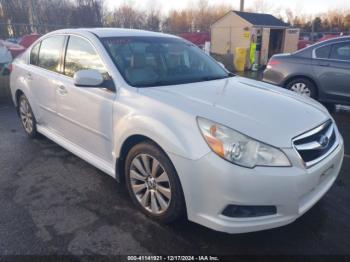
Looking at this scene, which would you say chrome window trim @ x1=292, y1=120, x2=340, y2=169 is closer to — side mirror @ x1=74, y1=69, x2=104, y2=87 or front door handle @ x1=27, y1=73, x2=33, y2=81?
side mirror @ x1=74, y1=69, x2=104, y2=87

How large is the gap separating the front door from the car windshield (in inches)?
8.6

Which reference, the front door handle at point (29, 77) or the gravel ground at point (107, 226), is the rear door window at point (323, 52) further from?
the front door handle at point (29, 77)

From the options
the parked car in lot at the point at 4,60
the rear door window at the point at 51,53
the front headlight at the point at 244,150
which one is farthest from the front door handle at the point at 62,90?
the parked car in lot at the point at 4,60

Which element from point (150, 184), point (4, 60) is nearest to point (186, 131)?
point (150, 184)

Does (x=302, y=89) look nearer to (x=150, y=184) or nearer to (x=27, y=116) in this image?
(x=150, y=184)

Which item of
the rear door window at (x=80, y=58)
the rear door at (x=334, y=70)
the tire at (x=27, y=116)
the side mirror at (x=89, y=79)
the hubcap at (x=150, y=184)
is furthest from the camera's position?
the rear door at (x=334, y=70)

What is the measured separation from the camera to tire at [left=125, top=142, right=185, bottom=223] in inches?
96.1

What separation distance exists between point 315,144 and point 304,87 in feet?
15.1

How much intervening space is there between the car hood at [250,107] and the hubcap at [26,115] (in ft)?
8.90

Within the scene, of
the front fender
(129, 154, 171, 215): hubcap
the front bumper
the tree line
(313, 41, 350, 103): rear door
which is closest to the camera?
the front bumper

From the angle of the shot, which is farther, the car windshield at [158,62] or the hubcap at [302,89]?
the hubcap at [302,89]

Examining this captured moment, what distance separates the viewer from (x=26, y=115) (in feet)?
15.7

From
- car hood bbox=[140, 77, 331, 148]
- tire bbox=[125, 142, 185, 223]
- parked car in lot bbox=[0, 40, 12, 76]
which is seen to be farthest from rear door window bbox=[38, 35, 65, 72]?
parked car in lot bbox=[0, 40, 12, 76]

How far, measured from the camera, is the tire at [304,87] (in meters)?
6.49
